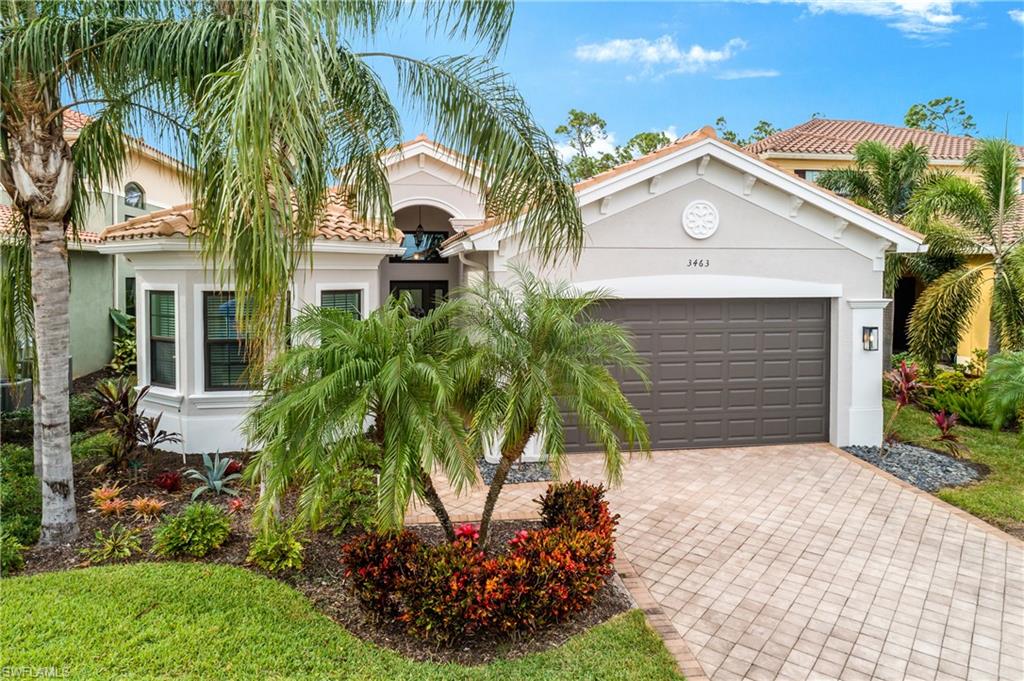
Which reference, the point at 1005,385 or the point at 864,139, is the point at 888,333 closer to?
the point at 1005,385

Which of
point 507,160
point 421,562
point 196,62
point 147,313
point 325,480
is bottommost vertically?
point 421,562

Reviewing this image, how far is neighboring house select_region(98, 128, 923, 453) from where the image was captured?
10.1 metres

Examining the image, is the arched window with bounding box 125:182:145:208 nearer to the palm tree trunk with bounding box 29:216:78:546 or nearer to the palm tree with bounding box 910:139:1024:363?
the palm tree trunk with bounding box 29:216:78:546

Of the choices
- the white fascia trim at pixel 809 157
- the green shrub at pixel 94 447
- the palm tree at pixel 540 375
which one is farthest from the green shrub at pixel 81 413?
the white fascia trim at pixel 809 157

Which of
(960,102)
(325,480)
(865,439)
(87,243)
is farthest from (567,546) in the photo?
(960,102)

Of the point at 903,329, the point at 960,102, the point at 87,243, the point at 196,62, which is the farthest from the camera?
the point at 960,102

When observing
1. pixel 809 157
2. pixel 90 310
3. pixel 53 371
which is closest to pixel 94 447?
pixel 53 371

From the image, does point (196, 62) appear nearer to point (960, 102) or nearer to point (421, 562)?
point (421, 562)

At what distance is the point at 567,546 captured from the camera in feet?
17.8

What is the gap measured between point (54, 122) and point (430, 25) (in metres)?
3.95

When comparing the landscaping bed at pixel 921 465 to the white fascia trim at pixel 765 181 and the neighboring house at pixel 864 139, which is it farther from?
the neighboring house at pixel 864 139

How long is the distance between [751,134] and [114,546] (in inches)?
1458

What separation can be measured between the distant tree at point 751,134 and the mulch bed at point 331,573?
31.3 m

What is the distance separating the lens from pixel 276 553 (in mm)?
6098
